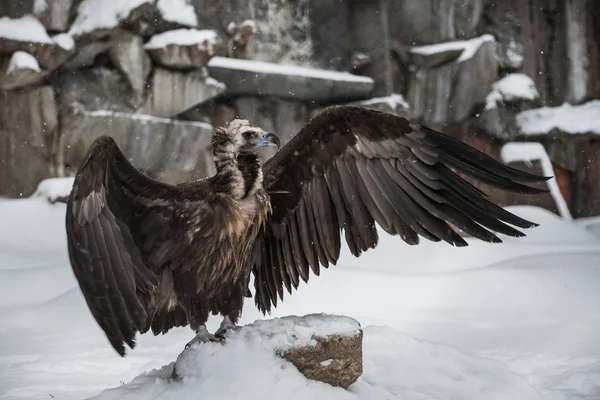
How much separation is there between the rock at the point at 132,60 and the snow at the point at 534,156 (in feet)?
18.2

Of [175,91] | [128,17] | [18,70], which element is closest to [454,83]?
[175,91]

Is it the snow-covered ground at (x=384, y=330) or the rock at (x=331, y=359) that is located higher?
the rock at (x=331, y=359)

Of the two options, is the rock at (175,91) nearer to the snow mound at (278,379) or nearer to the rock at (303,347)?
the snow mound at (278,379)

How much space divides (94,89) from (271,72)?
7.62 feet

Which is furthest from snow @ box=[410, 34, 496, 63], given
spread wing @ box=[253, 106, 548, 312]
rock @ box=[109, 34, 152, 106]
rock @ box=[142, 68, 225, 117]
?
spread wing @ box=[253, 106, 548, 312]

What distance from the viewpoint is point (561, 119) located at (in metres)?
10.9

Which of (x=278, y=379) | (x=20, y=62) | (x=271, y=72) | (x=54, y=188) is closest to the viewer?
(x=278, y=379)

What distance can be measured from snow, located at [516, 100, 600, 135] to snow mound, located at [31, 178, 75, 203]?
6903 millimetres

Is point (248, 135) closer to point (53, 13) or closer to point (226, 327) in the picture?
point (226, 327)

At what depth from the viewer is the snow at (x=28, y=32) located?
7.59 m

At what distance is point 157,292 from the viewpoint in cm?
283

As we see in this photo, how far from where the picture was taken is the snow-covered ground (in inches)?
109

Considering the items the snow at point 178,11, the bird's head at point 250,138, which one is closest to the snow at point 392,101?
the snow at point 178,11

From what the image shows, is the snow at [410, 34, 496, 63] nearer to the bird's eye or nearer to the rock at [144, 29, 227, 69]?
the rock at [144, 29, 227, 69]
